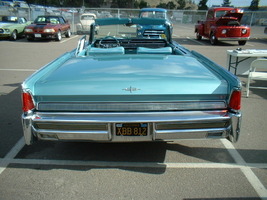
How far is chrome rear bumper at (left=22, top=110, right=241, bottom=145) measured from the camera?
8.33 feet

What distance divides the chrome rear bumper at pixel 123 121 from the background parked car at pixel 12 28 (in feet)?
46.4

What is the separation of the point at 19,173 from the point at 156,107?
1661 mm

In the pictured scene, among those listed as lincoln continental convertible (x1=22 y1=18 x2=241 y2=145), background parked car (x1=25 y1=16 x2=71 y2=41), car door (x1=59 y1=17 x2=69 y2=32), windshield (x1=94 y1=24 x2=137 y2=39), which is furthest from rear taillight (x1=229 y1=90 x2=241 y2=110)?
car door (x1=59 y1=17 x2=69 y2=32)

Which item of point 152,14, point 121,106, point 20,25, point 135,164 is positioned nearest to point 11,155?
point 135,164

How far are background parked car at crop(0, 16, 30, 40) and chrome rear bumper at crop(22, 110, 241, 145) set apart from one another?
14143 mm

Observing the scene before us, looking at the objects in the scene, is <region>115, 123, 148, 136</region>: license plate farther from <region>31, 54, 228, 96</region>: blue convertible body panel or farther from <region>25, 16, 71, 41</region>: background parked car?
<region>25, 16, 71, 41</region>: background parked car

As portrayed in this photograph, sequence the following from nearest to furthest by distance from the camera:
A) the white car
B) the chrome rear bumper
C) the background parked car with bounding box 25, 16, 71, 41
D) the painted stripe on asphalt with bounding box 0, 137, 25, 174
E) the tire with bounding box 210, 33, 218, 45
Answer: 1. the chrome rear bumper
2. the painted stripe on asphalt with bounding box 0, 137, 25, 174
3. the background parked car with bounding box 25, 16, 71, 41
4. the tire with bounding box 210, 33, 218, 45
5. the white car

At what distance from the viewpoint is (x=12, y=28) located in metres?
15.1

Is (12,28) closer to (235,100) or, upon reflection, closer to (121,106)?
(121,106)

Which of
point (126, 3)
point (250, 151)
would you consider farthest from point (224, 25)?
point (126, 3)

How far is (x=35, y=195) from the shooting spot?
8.36 feet

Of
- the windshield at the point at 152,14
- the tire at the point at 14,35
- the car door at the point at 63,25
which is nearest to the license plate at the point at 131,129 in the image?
the windshield at the point at 152,14

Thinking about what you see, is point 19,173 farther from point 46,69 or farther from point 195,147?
point 195,147

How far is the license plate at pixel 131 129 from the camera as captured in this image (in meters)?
2.56
